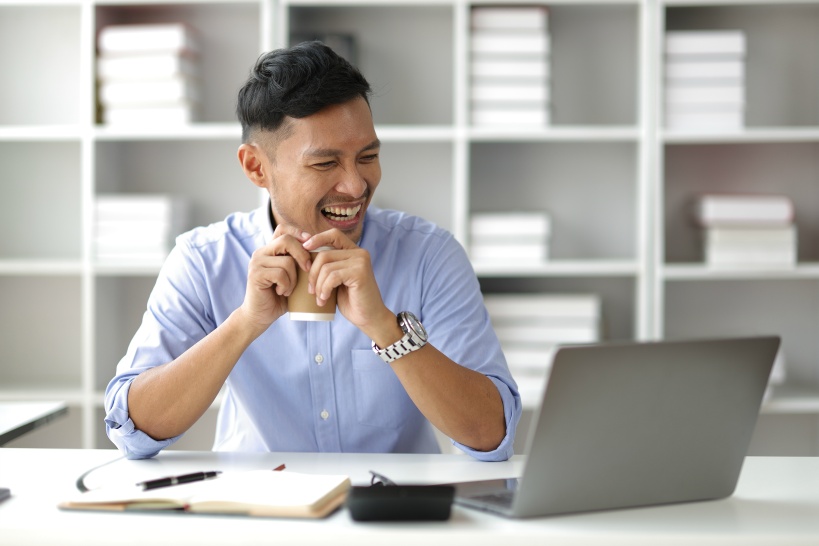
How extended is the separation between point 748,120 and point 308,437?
6.87ft

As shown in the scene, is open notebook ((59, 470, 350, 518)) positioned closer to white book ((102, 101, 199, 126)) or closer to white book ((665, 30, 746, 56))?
white book ((102, 101, 199, 126))

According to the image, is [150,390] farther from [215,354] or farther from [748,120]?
[748,120]

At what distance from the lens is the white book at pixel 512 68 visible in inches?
113

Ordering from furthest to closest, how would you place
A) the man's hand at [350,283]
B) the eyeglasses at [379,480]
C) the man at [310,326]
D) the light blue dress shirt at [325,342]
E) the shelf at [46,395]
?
the shelf at [46,395] → the light blue dress shirt at [325,342] → the man at [310,326] → the man's hand at [350,283] → the eyeglasses at [379,480]

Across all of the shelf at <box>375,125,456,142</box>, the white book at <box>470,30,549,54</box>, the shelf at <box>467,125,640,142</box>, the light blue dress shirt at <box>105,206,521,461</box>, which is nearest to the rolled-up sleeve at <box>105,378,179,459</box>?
Result: the light blue dress shirt at <box>105,206,521,461</box>

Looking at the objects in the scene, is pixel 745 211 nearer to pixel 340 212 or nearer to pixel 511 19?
pixel 511 19

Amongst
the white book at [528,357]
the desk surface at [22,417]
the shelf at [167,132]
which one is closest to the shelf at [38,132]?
the shelf at [167,132]

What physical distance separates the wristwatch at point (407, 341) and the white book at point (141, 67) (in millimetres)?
1714

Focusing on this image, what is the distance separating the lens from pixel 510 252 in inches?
115

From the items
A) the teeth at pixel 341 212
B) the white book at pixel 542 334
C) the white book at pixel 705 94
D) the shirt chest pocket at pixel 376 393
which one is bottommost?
the white book at pixel 542 334

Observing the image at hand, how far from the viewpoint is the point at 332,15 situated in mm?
3168

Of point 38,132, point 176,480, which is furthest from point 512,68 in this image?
point 176,480

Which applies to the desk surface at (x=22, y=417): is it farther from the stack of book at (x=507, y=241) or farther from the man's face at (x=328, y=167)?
the stack of book at (x=507, y=241)

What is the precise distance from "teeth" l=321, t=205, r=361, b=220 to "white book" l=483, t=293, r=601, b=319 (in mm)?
1256
